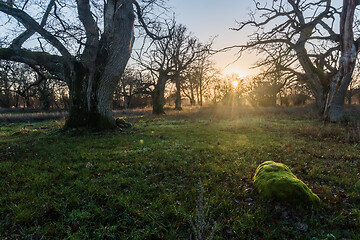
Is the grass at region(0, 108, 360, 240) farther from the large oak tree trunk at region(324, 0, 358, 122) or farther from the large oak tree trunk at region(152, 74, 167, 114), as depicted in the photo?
the large oak tree trunk at region(152, 74, 167, 114)

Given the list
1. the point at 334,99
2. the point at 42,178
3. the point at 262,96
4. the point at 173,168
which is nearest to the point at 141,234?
the point at 173,168

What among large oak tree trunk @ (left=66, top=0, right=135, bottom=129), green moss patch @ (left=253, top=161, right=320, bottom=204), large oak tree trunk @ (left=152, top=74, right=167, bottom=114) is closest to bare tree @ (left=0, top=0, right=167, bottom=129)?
large oak tree trunk @ (left=66, top=0, right=135, bottom=129)

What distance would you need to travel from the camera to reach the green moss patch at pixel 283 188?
3.32 m

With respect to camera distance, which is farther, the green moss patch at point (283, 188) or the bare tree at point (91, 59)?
the bare tree at point (91, 59)

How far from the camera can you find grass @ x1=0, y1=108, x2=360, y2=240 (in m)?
2.80

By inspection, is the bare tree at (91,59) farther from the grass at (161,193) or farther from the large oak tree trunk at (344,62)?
the large oak tree trunk at (344,62)

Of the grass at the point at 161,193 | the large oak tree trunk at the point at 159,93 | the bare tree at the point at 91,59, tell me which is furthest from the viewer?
the large oak tree trunk at the point at 159,93

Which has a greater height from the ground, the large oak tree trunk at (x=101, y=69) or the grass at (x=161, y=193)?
the large oak tree trunk at (x=101, y=69)

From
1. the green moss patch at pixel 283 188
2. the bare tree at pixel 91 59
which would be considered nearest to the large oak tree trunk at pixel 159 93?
the bare tree at pixel 91 59

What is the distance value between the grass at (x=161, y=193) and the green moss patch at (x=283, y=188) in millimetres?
163

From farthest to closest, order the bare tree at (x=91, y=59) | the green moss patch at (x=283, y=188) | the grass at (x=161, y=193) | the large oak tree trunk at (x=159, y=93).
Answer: the large oak tree trunk at (x=159, y=93)
the bare tree at (x=91, y=59)
the green moss patch at (x=283, y=188)
the grass at (x=161, y=193)

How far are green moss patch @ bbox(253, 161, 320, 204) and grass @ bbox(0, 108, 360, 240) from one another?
163 mm

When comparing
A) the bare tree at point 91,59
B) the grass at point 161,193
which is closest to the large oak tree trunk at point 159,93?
the bare tree at point 91,59

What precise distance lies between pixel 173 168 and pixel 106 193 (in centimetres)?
193
